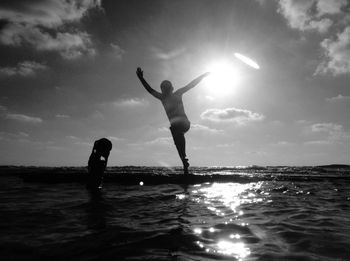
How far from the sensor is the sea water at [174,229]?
10.5ft

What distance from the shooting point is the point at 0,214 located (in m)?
5.05

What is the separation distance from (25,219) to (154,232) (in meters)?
2.31

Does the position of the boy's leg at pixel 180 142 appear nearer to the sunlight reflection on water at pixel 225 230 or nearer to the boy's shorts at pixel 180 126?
the boy's shorts at pixel 180 126

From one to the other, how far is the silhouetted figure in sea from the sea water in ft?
7.25

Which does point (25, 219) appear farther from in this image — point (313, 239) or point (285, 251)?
point (313, 239)

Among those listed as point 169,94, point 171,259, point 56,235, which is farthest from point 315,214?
point 169,94

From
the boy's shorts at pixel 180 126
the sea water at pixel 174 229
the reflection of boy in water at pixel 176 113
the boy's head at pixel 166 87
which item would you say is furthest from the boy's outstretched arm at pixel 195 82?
the sea water at pixel 174 229

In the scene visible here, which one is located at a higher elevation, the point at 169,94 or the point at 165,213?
the point at 169,94

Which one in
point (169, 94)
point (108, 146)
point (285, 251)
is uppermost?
point (169, 94)

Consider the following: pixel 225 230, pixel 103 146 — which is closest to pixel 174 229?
pixel 225 230

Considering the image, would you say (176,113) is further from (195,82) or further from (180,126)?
(195,82)

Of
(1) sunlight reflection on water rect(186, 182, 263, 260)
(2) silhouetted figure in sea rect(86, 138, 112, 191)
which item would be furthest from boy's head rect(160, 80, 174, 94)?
(1) sunlight reflection on water rect(186, 182, 263, 260)

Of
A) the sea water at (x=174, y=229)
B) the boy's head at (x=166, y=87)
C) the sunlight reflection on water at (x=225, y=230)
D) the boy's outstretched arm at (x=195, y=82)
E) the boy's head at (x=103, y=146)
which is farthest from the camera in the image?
the boy's head at (x=166, y=87)

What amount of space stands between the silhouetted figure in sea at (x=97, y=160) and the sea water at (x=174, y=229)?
2209 mm
